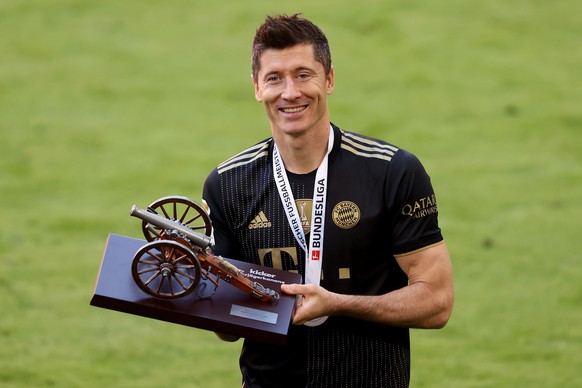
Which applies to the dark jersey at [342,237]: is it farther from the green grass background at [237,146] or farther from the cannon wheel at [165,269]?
the green grass background at [237,146]

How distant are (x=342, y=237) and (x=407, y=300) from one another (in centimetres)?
31

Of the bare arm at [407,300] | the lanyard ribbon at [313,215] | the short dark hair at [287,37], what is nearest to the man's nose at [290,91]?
the short dark hair at [287,37]

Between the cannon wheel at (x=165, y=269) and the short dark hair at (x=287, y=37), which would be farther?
the short dark hair at (x=287, y=37)

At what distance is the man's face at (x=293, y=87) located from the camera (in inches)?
133

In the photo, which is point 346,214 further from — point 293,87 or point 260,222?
point 293,87

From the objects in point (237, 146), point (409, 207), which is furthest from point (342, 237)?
point (237, 146)

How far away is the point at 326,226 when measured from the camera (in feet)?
11.4

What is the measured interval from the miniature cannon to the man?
25 cm

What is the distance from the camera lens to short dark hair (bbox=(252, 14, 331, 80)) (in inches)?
134

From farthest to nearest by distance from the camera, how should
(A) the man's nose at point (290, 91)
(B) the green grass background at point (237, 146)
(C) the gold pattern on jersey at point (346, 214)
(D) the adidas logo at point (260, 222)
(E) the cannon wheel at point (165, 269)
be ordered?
(B) the green grass background at point (237, 146) < (D) the adidas logo at point (260, 222) < (C) the gold pattern on jersey at point (346, 214) < (A) the man's nose at point (290, 91) < (E) the cannon wheel at point (165, 269)

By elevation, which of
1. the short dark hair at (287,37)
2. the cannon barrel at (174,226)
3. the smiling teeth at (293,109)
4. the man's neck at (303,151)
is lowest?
the cannon barrel at (174,226)

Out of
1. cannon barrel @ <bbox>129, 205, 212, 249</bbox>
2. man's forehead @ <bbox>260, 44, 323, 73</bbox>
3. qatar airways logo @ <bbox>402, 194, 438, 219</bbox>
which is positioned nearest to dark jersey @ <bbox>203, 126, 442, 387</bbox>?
qatar airways logo @ <bbox>402, 194, 438, 219</bbox>

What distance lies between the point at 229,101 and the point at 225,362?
466 cm

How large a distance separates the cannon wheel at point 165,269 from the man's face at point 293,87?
59 cm
